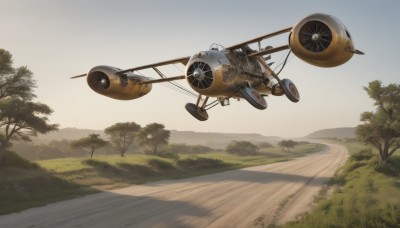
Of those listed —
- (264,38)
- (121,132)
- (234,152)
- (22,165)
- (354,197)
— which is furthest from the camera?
(234,152)

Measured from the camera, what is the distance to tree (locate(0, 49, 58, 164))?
124 feet

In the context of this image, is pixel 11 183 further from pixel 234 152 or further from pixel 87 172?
pixel 234 152

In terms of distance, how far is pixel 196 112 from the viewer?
12.0m

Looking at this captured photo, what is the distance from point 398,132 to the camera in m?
45.8

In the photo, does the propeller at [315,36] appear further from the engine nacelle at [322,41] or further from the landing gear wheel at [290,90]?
the landing gear wheel at [290,90]

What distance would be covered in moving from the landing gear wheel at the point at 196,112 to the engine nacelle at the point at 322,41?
496cm

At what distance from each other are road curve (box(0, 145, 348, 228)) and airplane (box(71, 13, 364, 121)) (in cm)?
953

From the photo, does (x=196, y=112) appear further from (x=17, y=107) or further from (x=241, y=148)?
(x=241, y=148)

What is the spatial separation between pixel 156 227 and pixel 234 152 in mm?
92293

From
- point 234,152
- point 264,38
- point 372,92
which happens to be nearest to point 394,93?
point 372,92

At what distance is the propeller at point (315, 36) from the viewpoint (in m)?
7.76

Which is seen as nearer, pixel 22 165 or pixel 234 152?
pixel 22 165

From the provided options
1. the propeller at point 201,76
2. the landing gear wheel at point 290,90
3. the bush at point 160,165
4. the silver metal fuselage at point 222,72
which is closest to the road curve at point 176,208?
the landing gear wheel at point 290,90

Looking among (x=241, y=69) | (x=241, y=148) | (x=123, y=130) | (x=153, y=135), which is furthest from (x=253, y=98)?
(x=241, y=148)
